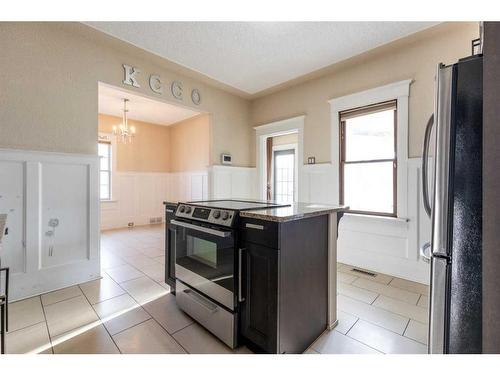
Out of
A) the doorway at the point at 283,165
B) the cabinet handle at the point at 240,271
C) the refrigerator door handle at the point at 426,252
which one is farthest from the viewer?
the doorway at the point at 283,165

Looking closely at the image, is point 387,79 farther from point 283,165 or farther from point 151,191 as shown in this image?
point 151,191

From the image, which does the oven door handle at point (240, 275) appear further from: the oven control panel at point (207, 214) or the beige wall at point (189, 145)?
the beige wall at point (189, 145)

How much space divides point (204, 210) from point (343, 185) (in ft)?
7.54

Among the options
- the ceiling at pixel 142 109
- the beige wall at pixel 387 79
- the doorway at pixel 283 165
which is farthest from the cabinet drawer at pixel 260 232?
the doorway at pixel 283 165

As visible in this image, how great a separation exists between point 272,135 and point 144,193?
12.6ft

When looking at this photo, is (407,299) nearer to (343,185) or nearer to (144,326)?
(343,185)

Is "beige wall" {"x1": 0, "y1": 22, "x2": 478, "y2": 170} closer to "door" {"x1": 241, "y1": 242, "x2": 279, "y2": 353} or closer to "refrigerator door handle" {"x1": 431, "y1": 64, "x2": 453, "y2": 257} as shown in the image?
"refrigerator door handle" {"x1": 431, "y1": 64, "x2": 453, "y2": 257}

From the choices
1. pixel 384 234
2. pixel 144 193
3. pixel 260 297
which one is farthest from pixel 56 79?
pixel 384 234

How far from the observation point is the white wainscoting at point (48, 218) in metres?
2.19

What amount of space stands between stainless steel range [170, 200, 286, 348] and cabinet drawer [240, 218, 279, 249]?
0.07m

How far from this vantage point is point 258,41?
2.69 m

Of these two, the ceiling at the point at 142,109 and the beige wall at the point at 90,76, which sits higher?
the ceiling at the point at 142,109

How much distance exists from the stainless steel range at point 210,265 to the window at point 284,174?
421cm
